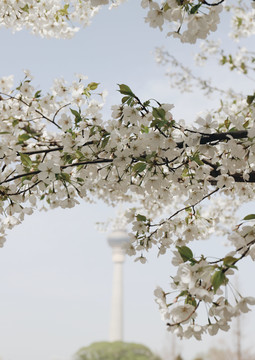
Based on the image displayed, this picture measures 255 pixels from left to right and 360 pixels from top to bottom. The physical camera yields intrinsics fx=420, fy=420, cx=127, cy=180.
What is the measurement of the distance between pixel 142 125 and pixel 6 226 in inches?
50.9

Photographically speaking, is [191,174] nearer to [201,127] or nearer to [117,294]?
[201,127]

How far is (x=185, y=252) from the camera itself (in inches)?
76.9

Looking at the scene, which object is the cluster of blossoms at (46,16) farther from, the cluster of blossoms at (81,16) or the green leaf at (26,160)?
the green leaf at (26,160)

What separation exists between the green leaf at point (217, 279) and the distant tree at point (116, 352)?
18.5 m

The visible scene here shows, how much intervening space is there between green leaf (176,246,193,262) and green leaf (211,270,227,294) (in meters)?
0.20

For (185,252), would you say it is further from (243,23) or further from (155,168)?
(243,23)

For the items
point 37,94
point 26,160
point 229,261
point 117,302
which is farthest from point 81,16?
point 117,302

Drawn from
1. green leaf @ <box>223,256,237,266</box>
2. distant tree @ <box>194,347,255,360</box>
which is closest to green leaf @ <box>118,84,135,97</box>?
green leaf @ <box>223,256,237,266</box>

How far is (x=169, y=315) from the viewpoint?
2111 mm

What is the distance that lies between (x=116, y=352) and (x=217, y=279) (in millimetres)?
18997

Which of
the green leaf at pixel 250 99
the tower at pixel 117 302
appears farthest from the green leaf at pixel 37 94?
the tower at pixel 117 302

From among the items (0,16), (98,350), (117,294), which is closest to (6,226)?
(0,16)

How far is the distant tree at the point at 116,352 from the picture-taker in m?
18.8

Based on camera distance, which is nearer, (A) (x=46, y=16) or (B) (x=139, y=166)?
(B) (x=139, y=166)
